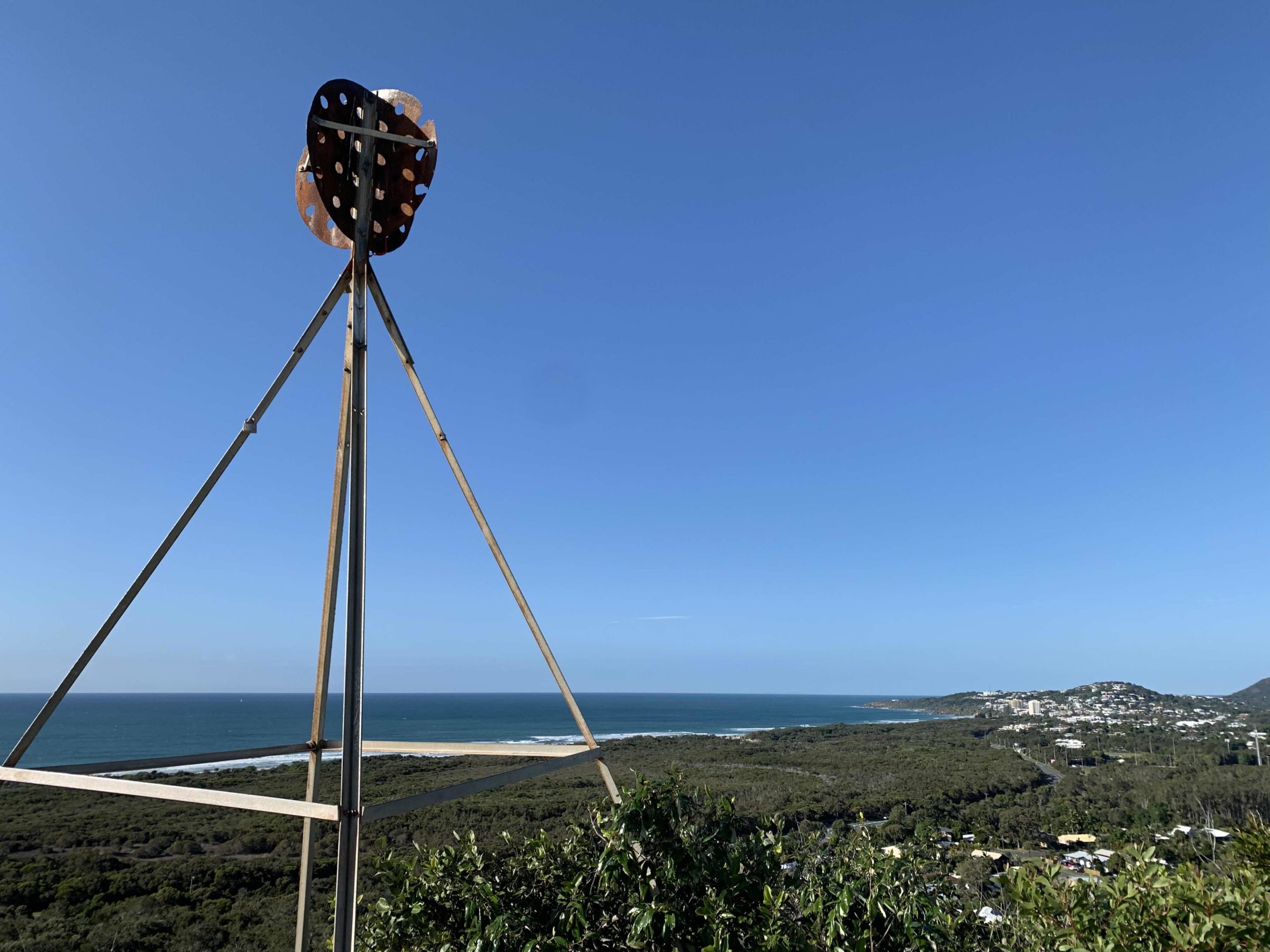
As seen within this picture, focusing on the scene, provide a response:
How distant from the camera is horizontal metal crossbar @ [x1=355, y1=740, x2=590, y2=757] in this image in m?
3.52

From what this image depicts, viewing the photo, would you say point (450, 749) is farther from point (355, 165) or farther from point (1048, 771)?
point (1048, 771)

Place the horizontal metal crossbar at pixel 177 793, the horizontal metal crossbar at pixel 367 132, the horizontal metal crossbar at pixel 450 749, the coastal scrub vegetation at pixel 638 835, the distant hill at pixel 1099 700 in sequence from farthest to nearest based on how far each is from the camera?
the distant hill at pixel 1099 700 → the horizontal metal crossbar at pixel 450 749 → the coastal scrub vegetation at pixel 638 835 → the horizontal metal crossbar at pixel 367 132 → the horizontal metal crossbar at pixel 177 793

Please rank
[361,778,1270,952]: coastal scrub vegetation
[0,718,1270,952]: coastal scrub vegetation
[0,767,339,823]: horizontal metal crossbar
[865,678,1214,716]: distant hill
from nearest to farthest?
[0,767,339,823]: horizontal metal crossbar → [361,778,1270,952]: coastal scrub vegetation → [0,718,1270,952]: coastal scrub vegetation → [865,678,1214,716]: distant hill

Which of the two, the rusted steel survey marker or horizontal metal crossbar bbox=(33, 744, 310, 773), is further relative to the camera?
horizontal metal crossbar bbox=(33, 744, 310, 773)

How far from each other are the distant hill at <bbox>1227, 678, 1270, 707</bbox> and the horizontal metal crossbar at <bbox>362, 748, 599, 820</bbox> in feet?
473

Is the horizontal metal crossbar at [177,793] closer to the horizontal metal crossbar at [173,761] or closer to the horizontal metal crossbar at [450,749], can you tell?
the horizontal metal crossbar at [173,761]

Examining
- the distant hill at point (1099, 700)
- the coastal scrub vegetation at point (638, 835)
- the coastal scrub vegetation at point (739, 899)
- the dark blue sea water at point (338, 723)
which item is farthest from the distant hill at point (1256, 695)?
the coastal scrub vegetation at point (739, 899)

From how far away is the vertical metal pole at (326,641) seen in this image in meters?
3.33

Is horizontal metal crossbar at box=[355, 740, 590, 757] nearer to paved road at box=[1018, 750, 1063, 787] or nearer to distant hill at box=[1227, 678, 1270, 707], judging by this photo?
paved road at box=[1018, 750, 1063, 787]

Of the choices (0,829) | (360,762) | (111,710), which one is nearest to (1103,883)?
(360,762)

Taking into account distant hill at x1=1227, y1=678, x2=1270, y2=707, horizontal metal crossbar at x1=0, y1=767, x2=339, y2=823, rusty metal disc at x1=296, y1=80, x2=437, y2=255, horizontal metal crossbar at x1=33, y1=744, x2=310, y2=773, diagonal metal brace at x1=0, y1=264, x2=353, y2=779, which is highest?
rusty metal disc at x1=296, y1=80, x2=437, y2=255

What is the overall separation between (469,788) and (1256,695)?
16598 centimetres

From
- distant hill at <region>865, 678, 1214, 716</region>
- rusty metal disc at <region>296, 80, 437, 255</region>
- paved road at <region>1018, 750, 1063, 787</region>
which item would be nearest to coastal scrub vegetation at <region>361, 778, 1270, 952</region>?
rusty metal disc at <region>296, 80, 437, 255</region>

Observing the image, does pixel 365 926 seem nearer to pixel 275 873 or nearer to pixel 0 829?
pixel 275 873
